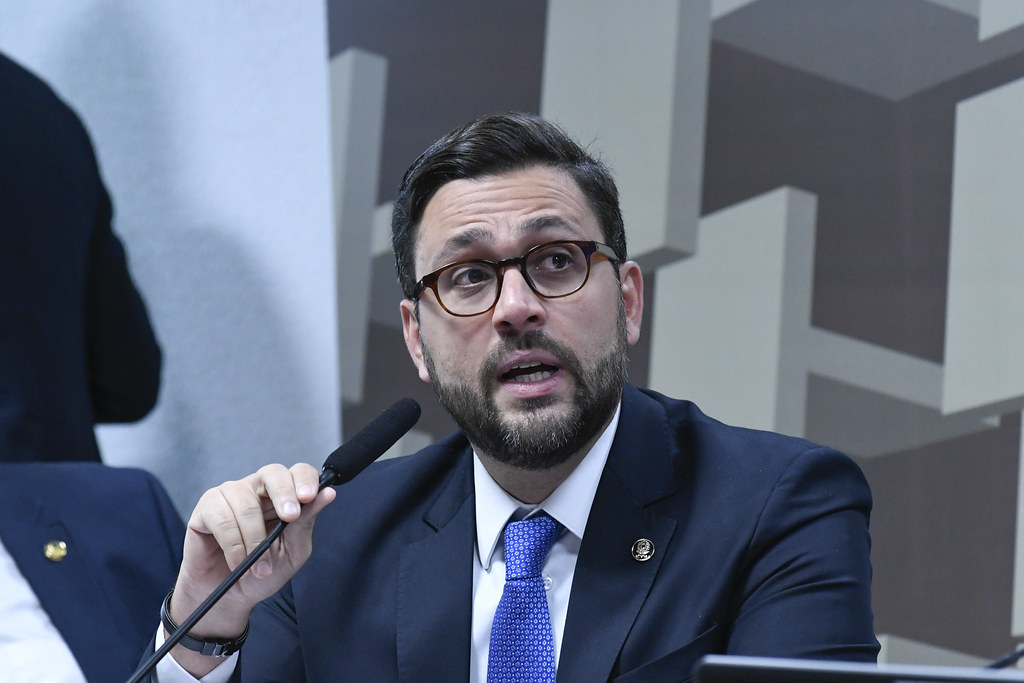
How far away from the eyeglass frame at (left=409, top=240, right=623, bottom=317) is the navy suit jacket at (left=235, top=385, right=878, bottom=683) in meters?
0.20

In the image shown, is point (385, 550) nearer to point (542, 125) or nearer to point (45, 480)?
point (542, 125)

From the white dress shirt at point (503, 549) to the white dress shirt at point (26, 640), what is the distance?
60cm

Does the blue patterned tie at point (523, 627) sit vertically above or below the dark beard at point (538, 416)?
below

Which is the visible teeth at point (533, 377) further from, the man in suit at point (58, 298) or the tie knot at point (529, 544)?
the man in suit at point (58, 298)

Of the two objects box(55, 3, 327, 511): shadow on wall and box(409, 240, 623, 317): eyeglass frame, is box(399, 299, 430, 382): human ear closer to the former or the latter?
box(409, 240, 623, 317): eyeglass frame

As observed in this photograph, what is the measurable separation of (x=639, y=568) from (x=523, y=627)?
0.51 feet

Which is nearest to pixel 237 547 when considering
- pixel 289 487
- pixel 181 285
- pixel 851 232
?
pixel 289 487

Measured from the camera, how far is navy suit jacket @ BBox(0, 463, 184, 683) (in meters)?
2.07

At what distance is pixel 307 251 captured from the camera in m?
2.79

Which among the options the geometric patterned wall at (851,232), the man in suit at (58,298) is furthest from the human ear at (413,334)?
the man in suit at (58,298)

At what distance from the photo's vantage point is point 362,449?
53.2 inches

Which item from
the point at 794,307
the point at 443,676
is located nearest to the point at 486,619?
the point at 443,676

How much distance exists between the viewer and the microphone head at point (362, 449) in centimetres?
134

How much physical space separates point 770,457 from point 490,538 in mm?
371
